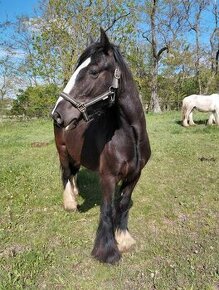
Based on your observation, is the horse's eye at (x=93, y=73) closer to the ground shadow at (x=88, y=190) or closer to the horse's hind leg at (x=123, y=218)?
the horse's hind leg at (x=123, y=218)

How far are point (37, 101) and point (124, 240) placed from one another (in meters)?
20.8

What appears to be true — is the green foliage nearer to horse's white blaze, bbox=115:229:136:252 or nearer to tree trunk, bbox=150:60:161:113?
tree trunk, bbox=150:60:161:113

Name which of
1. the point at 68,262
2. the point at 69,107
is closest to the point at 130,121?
the point at 69,107

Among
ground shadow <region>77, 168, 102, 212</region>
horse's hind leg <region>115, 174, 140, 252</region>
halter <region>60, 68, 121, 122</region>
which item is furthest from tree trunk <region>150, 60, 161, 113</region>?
halter <region>60, 68, 121, 122</region>

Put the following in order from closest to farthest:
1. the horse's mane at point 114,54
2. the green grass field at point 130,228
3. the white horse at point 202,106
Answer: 1. the horse's mane at point 114,54
2. the green grass field at point 130,228
3. the white horse at point 202,106

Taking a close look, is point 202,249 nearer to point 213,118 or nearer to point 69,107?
point 69,107

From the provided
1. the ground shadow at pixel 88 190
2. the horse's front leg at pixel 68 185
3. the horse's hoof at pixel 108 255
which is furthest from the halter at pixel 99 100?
the ground shadow at pixel 88 190

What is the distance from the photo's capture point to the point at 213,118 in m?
12.9

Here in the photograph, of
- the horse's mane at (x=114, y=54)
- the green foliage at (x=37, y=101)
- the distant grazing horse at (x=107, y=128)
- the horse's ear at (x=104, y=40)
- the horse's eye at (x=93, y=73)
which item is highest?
the horse's ear at (x=104, y=40)

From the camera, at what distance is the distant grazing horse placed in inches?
106

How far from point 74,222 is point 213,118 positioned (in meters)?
10.1

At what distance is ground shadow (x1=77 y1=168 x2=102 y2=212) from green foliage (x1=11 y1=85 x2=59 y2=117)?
1595cm

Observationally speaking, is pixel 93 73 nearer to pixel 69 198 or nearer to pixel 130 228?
pixel 130 228

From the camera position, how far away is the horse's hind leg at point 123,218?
3.47m
